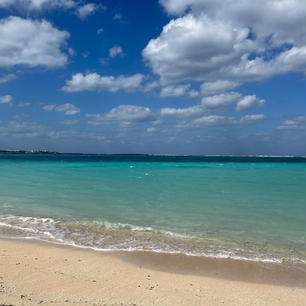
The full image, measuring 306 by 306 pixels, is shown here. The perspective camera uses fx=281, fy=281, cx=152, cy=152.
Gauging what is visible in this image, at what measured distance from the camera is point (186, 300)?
534cm

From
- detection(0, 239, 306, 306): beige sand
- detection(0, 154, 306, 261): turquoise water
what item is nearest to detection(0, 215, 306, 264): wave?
detection(0, 154, 306, 261): turquoise water

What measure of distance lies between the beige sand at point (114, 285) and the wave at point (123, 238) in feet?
3.77

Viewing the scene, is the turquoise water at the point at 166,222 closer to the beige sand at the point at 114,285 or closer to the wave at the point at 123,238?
the wave at the point at 123,238

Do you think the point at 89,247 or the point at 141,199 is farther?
the point at 141,199

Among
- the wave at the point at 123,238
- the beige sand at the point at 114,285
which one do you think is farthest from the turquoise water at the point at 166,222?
the beige sand at the point at 114,285

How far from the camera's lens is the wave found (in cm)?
815

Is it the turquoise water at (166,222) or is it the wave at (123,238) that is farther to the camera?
the turquoise water at (166,222)

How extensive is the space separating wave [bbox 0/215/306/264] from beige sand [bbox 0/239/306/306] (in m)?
1.15

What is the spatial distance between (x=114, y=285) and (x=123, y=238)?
11.6ft

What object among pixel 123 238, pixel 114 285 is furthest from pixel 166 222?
pixel 114 285

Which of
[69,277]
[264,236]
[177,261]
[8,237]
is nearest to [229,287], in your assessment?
[177,261]

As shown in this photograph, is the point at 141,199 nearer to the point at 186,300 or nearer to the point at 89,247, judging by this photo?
the point at 89,247

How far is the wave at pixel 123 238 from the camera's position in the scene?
26.7 ft

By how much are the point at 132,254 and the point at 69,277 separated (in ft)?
7.37
